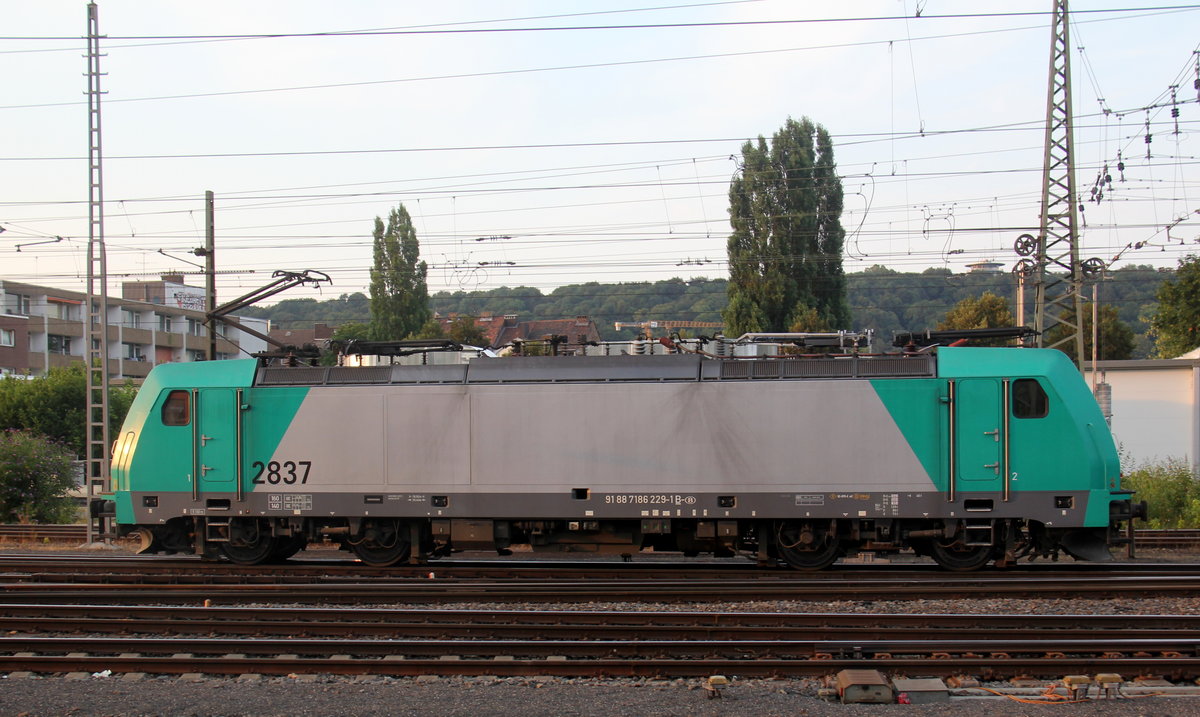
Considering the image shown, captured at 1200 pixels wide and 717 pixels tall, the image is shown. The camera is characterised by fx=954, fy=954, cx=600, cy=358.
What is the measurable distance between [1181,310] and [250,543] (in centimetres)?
5152

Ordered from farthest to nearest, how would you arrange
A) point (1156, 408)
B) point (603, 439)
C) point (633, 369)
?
point (1156, 408) → point (633, 369) → point (603, 439)

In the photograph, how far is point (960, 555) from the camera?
13.9 metres

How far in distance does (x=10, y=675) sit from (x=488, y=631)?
177 inches

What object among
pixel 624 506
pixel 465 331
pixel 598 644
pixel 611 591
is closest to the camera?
pixel 598 644

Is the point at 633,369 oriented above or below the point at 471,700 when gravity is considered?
above

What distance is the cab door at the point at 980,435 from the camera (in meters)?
13.2

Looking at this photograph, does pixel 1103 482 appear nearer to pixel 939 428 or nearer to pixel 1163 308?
pixel 939 428

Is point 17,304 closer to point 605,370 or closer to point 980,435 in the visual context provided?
point 605,370

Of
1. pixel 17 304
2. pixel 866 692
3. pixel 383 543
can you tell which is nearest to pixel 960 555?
pixel 866 692

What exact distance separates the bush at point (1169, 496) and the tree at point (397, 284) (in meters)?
37.7

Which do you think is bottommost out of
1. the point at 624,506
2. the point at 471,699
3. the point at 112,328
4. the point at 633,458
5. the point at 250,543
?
the point at 471,699

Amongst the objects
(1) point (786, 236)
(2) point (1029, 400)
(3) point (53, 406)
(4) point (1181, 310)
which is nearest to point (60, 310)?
(3) point (53, 406)

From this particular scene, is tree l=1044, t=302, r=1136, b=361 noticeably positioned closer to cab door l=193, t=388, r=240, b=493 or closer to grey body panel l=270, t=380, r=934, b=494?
grey body panel l=270, t=380, r=934, b=494

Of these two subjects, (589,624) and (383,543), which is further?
(383,543)
